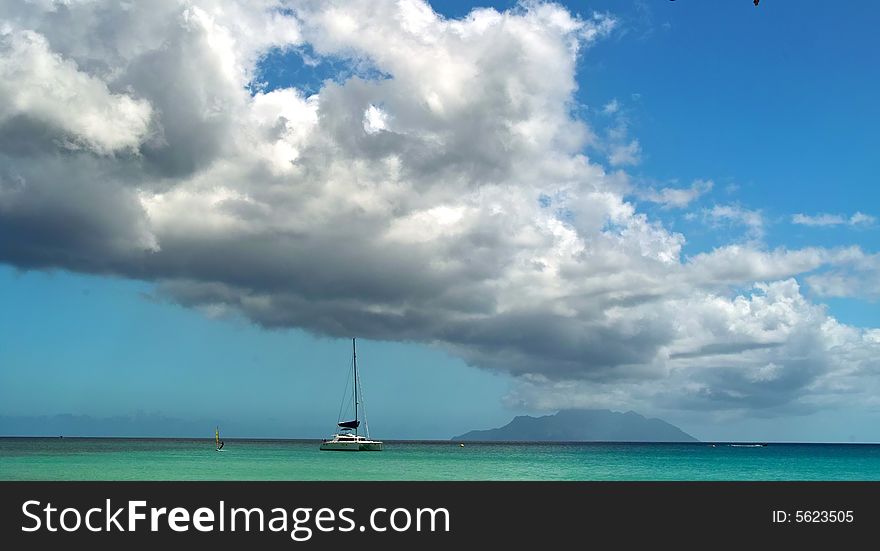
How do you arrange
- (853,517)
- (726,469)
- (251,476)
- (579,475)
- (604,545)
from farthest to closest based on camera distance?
(726,469), (579,475), (251,476), (853,517), (604,545)

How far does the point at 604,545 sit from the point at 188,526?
13025 mm

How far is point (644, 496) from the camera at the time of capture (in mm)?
27344

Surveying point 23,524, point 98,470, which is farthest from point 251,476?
point 23,524

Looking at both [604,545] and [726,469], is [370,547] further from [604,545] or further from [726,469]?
[726,469]

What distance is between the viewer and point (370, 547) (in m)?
23.9

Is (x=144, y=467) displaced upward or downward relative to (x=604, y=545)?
downward

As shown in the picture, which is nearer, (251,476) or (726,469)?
(251,476)

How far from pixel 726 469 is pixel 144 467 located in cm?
8440

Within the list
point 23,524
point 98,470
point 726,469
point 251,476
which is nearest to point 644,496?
point 23,524

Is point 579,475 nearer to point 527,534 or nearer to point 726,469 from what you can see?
point 726,469

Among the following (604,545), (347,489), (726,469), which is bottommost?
(726,469)

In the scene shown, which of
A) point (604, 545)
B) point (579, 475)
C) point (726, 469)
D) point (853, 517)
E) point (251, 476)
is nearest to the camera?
point (604, 545)

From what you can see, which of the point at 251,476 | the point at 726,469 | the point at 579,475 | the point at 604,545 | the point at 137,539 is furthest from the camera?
the point at 726,469

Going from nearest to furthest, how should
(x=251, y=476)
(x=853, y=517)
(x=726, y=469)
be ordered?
1. (x=853, y=517)
2. (x=251, y=476)
3. (x=726, y=469)
